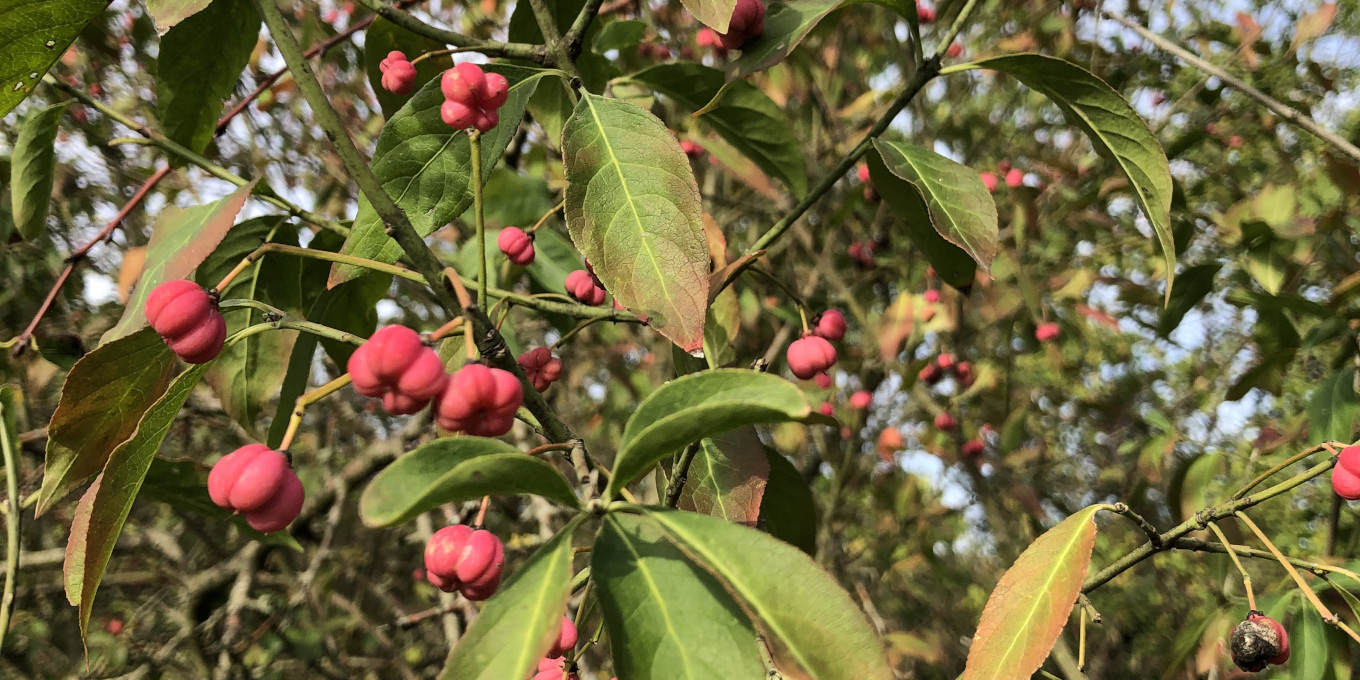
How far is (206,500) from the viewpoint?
1.43 m

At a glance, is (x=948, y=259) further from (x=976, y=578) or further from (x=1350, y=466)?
(x=976, y=578)

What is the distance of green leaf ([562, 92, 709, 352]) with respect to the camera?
2.78 feet

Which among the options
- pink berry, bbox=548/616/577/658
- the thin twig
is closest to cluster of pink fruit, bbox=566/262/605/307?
pink berry, bbox=548/616/577/658

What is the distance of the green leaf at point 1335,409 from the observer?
175 centimetres

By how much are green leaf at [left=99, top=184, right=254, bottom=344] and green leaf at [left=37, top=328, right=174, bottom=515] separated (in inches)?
3.3

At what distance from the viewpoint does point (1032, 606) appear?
921 millimetres

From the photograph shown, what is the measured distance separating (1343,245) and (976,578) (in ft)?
15.0

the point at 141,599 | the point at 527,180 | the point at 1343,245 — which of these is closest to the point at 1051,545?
the point at 527,180

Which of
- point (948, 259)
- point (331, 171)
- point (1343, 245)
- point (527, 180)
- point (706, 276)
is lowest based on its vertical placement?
point (1343, 245)

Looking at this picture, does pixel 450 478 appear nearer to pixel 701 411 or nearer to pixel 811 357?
pixel 701 411

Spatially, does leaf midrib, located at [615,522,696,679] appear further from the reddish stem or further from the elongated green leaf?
the reddish stem

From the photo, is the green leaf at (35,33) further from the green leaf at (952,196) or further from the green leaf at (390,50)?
the green leaf at (952,196)

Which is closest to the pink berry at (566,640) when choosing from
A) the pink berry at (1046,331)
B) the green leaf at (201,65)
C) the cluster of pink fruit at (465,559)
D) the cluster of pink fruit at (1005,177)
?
the cluster of pink fruit at (465,559)

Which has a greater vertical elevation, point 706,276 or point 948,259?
point 706,276
